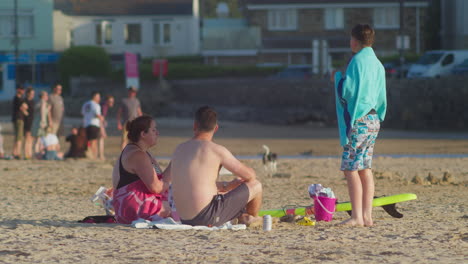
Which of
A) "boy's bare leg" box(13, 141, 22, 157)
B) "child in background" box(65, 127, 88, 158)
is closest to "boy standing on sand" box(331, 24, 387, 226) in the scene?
"child in background" box(65, 127, 88, 158)

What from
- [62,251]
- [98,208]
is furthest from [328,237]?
[98,208]

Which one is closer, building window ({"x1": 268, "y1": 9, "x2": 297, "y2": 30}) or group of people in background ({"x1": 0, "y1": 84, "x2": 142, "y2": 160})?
group of people in background ({"x1": 0, "y1": 84, "x2": 142, "y2": 160})

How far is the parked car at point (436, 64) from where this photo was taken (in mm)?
34781

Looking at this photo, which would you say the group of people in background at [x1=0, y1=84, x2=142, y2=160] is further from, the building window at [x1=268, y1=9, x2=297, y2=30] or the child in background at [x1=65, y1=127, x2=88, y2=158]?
the building window at [x1=268, y1=9, x2=297, y2=30]

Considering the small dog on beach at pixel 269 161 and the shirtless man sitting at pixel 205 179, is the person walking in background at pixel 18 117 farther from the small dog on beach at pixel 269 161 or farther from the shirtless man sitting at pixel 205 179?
the shirtless man sitting at pixel 205 179

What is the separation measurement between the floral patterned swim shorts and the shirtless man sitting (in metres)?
0.87

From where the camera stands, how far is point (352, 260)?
644 centimetres

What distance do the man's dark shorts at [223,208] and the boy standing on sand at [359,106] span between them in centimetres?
94

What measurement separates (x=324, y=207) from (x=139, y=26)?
4708cm

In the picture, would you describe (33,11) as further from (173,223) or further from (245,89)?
(173,223)

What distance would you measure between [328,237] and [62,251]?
2.25m

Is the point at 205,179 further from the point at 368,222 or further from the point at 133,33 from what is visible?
the point at 133,33

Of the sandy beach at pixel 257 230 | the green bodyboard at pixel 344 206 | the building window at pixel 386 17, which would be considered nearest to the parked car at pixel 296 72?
the building window at pixel 386 17

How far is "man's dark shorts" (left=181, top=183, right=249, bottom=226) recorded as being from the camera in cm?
767
